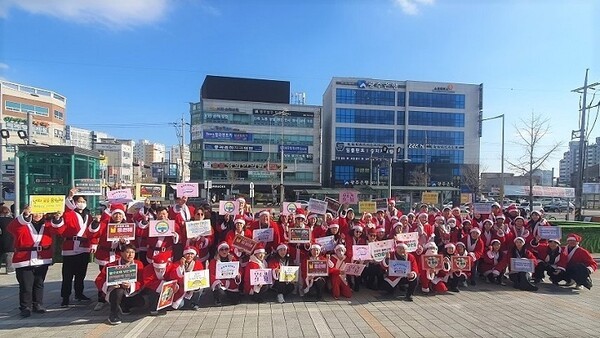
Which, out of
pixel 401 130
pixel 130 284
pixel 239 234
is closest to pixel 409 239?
pixel 239 234

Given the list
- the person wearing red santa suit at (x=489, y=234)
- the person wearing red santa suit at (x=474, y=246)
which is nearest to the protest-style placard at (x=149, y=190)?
the person wearing red santa suit at (x=474, y=246)

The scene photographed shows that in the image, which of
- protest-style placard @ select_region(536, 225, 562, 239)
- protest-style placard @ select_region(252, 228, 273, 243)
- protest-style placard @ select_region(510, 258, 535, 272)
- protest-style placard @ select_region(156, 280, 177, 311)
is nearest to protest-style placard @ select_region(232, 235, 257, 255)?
protest-style placard @ select_region(252, 228, 273, 243)

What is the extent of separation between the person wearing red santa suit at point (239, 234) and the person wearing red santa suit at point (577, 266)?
A: 7.04m

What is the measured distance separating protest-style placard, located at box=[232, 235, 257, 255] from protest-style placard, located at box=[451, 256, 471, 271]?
4.19 metres

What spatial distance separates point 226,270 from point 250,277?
0.46 m

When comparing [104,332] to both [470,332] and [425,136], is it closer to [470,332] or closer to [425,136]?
[470,332]

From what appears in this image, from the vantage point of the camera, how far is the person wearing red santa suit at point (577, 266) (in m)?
8.17

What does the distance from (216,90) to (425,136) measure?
117 ft

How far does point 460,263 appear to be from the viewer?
7.88m

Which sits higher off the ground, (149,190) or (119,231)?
(149,190)

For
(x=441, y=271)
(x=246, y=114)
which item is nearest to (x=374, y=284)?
(x=441, y=271)

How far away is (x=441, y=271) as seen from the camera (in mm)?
7770

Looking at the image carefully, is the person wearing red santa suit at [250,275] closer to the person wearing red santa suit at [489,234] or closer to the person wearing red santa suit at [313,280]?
the person wearing red santa suit at [313,280]

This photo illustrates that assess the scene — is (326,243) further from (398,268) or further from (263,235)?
(398,268)
